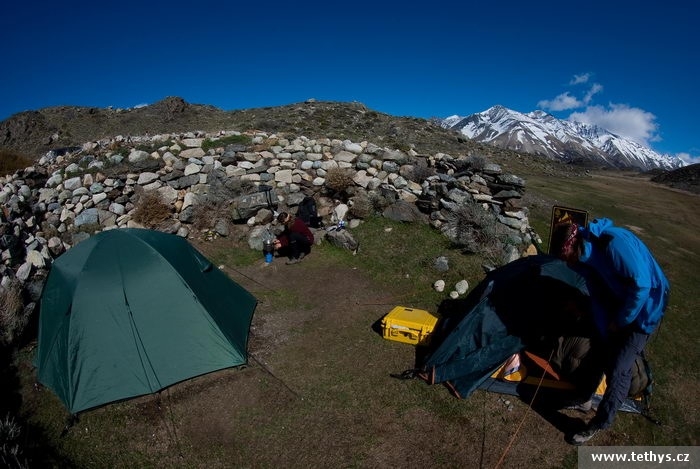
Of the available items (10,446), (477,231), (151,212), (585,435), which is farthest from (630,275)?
(151,212)

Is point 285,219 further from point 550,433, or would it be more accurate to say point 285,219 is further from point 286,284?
point 550,433

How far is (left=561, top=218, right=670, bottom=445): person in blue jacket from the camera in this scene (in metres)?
4.44

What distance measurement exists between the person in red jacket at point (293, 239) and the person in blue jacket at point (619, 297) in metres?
7.36

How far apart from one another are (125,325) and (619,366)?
7479 millimetres

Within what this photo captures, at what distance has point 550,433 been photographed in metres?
5.46

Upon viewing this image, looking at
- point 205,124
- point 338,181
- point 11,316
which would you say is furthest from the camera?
point 205,124

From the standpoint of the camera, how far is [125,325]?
→ 614cm

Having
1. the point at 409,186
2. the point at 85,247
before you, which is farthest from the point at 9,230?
the point at 409,186

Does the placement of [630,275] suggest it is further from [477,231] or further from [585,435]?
[477,231]

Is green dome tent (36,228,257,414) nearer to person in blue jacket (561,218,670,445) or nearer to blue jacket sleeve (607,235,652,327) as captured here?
person in blue jacket (561,218,670,445)

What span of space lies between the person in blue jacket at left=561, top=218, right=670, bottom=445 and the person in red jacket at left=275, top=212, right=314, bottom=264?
24.2 ft

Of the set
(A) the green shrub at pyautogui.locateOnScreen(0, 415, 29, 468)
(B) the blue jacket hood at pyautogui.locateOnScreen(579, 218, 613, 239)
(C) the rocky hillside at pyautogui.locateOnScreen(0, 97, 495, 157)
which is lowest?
(A) the green shrub at pyautogui.locateOnScreen(0, 415, 29, 468)

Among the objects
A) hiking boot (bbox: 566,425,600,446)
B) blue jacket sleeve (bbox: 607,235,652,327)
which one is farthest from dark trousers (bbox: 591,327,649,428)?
blue jacket sleeve (bbox: 607,235,652,327)

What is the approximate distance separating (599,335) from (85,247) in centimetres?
890
